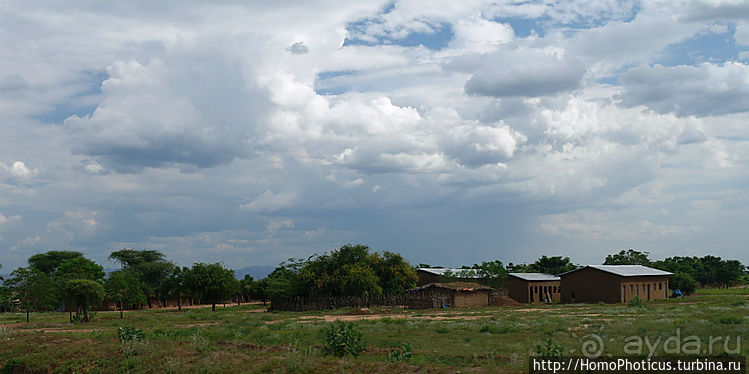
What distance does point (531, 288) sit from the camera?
8112 cm

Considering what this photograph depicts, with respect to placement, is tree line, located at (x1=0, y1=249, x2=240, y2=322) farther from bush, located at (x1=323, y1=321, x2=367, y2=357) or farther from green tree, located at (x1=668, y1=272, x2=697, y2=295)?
green tree, located at (x1=668, y1=272, x2=697, y2=295)

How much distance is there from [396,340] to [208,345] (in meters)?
8.25

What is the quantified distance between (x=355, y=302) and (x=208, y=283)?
17.4 m

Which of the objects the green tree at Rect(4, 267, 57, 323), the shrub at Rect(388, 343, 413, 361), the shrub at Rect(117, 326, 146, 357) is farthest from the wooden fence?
the shrub at Rect(388, 343, 413, 361)

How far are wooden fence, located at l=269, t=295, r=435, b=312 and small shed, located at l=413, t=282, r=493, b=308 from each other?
1.42 meters

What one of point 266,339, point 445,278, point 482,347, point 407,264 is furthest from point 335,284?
point 482,347

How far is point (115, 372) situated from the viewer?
21.4 metres

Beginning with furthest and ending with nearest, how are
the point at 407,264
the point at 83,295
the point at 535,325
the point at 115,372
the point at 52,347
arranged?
the point at 407,264 < the point at 83,295 < the point at 535,325 < the point at 52,347 < the point at 115,372

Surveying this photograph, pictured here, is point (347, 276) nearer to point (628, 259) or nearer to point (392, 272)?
point (392, 272)

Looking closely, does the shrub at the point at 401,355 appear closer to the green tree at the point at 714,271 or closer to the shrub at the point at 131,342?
the shrub at the point at 131,342

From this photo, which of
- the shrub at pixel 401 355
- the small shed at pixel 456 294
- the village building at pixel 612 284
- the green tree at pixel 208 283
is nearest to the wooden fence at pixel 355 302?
the small shed at pixel 456 294

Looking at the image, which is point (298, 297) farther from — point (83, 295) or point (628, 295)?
point (628, 295)

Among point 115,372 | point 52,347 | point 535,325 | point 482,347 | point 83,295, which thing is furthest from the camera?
point 83,295

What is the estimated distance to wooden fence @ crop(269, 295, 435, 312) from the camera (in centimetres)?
6316
